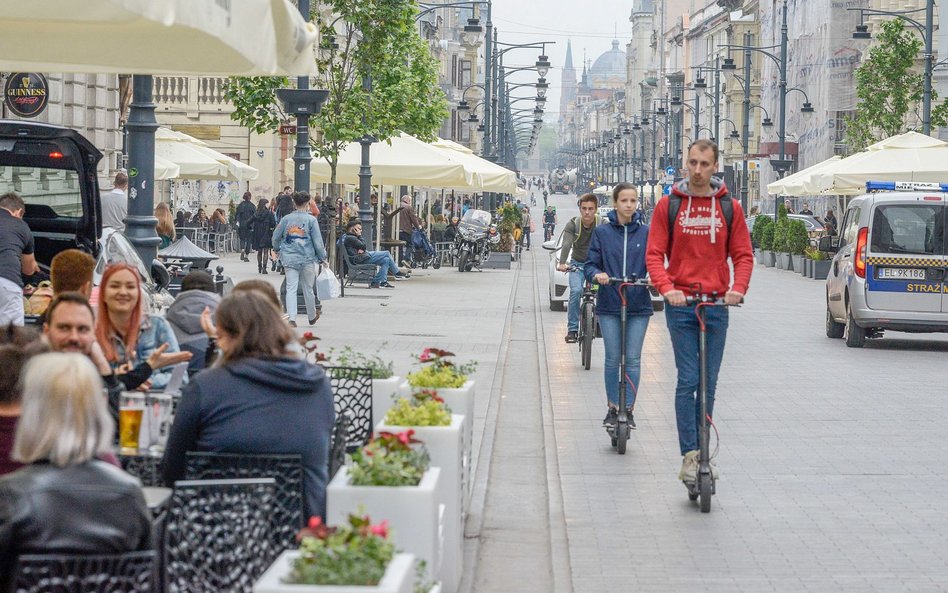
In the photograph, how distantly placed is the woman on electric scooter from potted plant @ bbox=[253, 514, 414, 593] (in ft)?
21.1

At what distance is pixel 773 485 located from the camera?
962 cm

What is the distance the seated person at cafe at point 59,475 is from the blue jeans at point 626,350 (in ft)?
22.3

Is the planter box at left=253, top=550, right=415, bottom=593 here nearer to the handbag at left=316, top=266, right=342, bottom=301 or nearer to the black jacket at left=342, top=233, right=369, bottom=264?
the handbag at left=316, top=266, right=342, bottom=301

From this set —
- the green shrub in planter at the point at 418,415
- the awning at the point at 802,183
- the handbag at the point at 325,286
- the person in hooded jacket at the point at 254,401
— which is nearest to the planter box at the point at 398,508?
the person in hooded jacket at the point at 254,401

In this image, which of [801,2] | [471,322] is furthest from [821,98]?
[471,322]

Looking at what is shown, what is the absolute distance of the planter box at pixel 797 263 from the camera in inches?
1652

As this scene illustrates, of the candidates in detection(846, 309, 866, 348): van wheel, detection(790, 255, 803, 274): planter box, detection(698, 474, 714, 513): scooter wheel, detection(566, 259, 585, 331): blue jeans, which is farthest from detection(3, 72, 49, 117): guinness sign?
detection(790, 255, 803, 274): planter box

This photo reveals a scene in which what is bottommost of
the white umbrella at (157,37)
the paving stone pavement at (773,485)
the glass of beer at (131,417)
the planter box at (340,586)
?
the paving stone pavement at (773,485)

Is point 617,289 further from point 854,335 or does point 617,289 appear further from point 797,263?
point 797,263

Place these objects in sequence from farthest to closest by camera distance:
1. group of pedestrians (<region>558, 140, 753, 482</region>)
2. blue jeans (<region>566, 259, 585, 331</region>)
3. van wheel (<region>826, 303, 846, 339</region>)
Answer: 1. van wheel (<region>826, 303, 846, 339</region>)
2. blue jeans (<region>566, 259, 585, 331</region>)
3. group of pedestrians (<region>558, 140, 753, 482</region>)

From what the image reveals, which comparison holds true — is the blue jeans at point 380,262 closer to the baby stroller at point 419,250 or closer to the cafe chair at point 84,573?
the baby stroller at point 419,250

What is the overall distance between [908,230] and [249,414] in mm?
14885

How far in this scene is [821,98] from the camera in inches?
2894

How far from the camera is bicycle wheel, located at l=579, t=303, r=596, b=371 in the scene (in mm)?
16230
